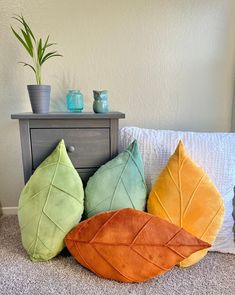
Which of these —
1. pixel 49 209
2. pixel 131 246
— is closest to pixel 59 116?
pixel 49 209

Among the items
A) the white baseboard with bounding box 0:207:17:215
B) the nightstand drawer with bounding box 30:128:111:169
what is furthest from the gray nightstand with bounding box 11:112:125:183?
the white baseboard with bounding box 0:207:17:215

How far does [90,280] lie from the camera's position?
0.75 meters

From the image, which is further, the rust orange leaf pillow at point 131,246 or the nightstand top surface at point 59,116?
the nightstand top surface at point 59,116

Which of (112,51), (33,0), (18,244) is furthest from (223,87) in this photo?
(18,244)

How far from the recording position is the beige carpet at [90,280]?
0.72 meters

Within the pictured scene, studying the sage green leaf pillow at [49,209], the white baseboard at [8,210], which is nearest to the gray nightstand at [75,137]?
the sage green leaf pillow at [49,209]

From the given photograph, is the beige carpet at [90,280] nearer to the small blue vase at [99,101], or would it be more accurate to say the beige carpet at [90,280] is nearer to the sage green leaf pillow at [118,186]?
the sage green leaf pillow at [118,186]

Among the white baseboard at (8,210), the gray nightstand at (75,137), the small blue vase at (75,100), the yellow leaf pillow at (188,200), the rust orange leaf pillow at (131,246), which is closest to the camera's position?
the rust orange leaf pillow at (131,246)

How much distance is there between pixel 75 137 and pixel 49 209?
0.35 m

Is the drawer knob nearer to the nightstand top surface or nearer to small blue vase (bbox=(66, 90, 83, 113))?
the nightstand top surface

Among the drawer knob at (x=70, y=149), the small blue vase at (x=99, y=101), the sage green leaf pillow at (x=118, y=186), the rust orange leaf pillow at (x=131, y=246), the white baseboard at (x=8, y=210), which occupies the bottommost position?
the white baseboard at (x=8, y=210)

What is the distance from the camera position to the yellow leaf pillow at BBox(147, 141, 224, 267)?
2.71 feet

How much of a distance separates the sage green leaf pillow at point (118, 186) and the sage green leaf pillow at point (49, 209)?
6 cm

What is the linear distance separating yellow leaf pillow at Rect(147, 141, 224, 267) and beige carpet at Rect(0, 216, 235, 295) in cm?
7
